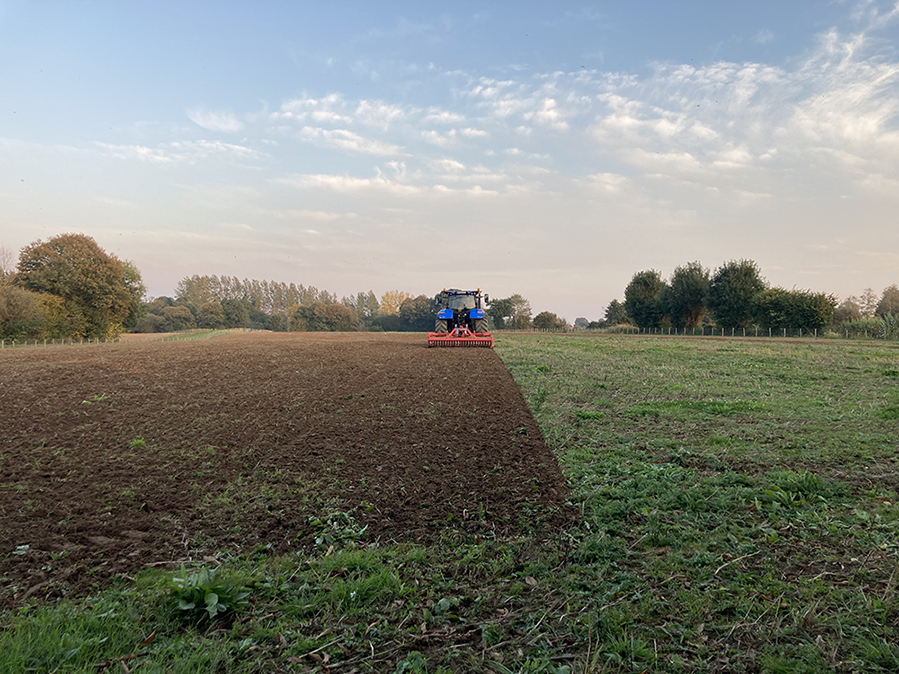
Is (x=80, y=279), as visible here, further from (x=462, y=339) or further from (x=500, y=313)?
(x=500, y=313)

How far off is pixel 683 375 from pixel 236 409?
11.3 meters

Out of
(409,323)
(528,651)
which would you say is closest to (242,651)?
(528,651)

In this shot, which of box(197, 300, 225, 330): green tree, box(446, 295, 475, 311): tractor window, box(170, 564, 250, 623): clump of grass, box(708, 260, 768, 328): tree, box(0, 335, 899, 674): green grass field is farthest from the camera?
box(197, 300, 225, 330): green tree

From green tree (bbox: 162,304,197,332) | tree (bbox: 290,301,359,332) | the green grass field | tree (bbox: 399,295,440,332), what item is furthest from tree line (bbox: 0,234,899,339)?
green tree (bbox: 162,304,197,332)

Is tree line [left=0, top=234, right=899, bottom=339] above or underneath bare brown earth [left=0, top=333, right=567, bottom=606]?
above

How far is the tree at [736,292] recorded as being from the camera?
55.5 m

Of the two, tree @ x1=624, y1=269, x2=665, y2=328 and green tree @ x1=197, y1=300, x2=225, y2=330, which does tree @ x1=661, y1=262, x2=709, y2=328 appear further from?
green tree @ x1=197, y1=300, x2=225, y2=330

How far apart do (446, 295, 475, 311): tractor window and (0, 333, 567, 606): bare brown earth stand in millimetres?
16069

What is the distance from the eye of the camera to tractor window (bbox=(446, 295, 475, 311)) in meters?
27.8

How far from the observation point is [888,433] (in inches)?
274

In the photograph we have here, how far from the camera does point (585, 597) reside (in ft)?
10.9

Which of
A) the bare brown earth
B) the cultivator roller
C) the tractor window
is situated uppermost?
the tractor window

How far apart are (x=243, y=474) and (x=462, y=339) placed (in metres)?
19.6

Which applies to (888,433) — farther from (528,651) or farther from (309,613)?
(309,613)
